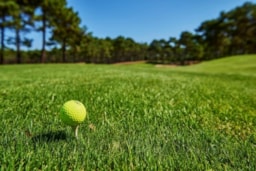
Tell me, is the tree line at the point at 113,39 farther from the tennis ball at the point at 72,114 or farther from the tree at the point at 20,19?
the tennis ball at the point at 72,114

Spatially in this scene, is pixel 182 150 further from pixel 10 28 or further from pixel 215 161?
pixel 10 28

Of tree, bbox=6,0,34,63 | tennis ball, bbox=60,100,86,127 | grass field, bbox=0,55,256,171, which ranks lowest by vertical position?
grass field, bbox=0,55,256,171

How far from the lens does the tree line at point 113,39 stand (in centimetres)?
3430

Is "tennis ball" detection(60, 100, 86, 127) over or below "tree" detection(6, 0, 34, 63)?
below

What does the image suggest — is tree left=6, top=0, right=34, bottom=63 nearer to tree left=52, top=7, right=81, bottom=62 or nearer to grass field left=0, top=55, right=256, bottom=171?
tree left=52, top=7, right=81, bottom=62

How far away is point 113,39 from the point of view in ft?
347

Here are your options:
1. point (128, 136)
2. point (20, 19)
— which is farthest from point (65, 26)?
point (128, 136)

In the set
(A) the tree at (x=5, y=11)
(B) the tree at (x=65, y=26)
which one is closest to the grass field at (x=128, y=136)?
(A) the tree at (x=5, y=11)

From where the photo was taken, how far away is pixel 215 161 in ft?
6.39

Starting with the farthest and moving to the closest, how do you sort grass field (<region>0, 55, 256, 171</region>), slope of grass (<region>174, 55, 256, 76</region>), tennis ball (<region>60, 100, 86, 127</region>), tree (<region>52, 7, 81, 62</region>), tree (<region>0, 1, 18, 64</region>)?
tree (<region>52, 7, 81, 62</region>) < tree (<region>0, 1, 18, 64</region>) < slope of grass (<region>174, 55, 256, 76</region>) < tennis ball (<region>60, 100, 86, 127</region>) < grass field (<region>0, 55, 256, 171</region>)

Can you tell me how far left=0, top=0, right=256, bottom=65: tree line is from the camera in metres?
34.3

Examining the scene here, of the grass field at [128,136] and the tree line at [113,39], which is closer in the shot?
the grass field at [128,136]

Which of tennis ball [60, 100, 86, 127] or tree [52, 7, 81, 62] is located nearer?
tennis ball [60, 100, 86, 127]

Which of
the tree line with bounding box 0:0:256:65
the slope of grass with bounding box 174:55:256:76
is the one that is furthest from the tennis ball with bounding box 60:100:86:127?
the tree line with bounding box 0:0:256:65
